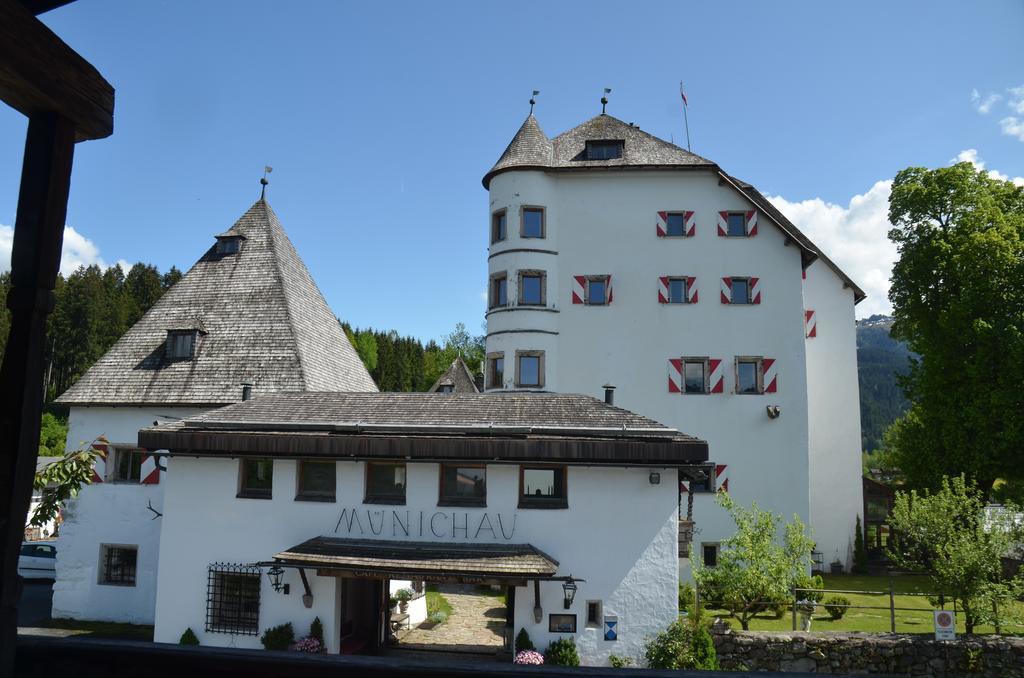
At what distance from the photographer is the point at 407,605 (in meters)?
19.7

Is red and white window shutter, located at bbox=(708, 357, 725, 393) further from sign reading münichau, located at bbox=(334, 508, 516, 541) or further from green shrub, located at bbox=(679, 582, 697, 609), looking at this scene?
sign reading münichau, located at bbox=(334, 508, 516, 541)

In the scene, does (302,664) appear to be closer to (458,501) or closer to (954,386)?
(458,501)

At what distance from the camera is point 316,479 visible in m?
15.6

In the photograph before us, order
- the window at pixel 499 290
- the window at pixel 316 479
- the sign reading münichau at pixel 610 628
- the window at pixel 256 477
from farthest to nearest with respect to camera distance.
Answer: the window at pixel 499 290 < the window at pixel 256 477 < the window at pixel 316 479 < the sign reading münichau at pixel 610 628

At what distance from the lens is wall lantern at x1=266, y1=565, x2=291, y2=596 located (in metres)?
14.7

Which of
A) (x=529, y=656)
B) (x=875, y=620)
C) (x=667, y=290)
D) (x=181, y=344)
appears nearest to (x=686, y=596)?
(x=875, y=620)

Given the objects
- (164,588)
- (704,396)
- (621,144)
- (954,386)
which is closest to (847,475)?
(954,386)

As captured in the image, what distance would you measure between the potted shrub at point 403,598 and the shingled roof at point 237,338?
662 cm

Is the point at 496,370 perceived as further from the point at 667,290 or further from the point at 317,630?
the point at 317,630

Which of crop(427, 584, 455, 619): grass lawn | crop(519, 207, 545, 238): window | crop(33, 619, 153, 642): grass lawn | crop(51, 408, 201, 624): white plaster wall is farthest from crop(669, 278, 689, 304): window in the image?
crop(33, 619, 153, 642): grass lawn

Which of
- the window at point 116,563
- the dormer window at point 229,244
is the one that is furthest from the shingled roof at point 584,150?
the window at point 116,563

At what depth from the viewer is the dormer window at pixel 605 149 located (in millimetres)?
28516

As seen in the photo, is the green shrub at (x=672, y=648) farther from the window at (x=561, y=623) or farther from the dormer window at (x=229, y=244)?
the dormer window at (x=229, y=244)

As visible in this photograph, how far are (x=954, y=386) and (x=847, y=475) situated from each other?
17.8ft
